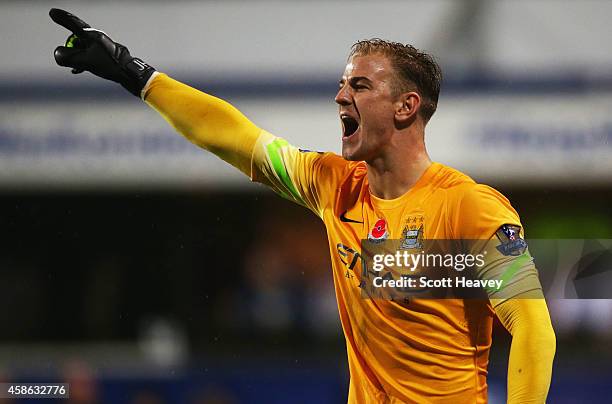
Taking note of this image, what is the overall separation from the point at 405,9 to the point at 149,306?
2328 millimetres

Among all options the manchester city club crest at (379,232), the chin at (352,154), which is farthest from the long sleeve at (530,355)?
the chin at (352,154)

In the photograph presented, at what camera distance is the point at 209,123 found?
262 centimetres

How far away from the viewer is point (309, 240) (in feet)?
14.4

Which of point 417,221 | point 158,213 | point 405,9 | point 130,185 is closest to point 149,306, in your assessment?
point 158,213

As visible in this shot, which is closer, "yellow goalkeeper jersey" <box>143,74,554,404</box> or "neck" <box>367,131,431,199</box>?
"yellow goalkeeper jersey" <box>143,74,554,404</box>

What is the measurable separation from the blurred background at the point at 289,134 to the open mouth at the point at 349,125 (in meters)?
1.01

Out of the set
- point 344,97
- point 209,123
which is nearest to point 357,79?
point 344,97

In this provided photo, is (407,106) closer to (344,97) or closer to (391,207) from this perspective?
(344,97)

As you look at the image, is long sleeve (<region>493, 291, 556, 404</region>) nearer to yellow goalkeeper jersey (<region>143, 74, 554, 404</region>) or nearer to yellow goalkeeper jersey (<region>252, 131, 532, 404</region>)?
yellow goalkeeper jersey (<region>143, 74, 554, 404</region>)

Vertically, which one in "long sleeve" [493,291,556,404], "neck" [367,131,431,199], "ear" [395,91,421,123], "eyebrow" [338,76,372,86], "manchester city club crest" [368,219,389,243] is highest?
"eyebrow" [338,76,372,86]

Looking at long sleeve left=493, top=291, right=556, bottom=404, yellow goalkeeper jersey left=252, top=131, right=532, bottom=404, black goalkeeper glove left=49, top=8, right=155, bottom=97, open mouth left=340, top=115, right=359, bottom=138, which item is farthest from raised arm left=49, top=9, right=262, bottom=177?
long sleeve left=493, top=291, right=556, bottom=404

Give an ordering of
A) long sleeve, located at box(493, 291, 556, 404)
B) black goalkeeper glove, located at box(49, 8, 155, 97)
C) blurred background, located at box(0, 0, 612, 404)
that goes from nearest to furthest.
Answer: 1. long sleeve, located at box(493, 291, 556, 404)
2. black goalkeeper glove, located at box(49, 8, 155, 97)
3. blurred background, located at box(0, 0, 612, 404)

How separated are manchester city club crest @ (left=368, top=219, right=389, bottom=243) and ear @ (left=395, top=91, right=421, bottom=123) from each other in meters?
0.30

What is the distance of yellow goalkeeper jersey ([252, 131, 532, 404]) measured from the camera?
7.64 feet
